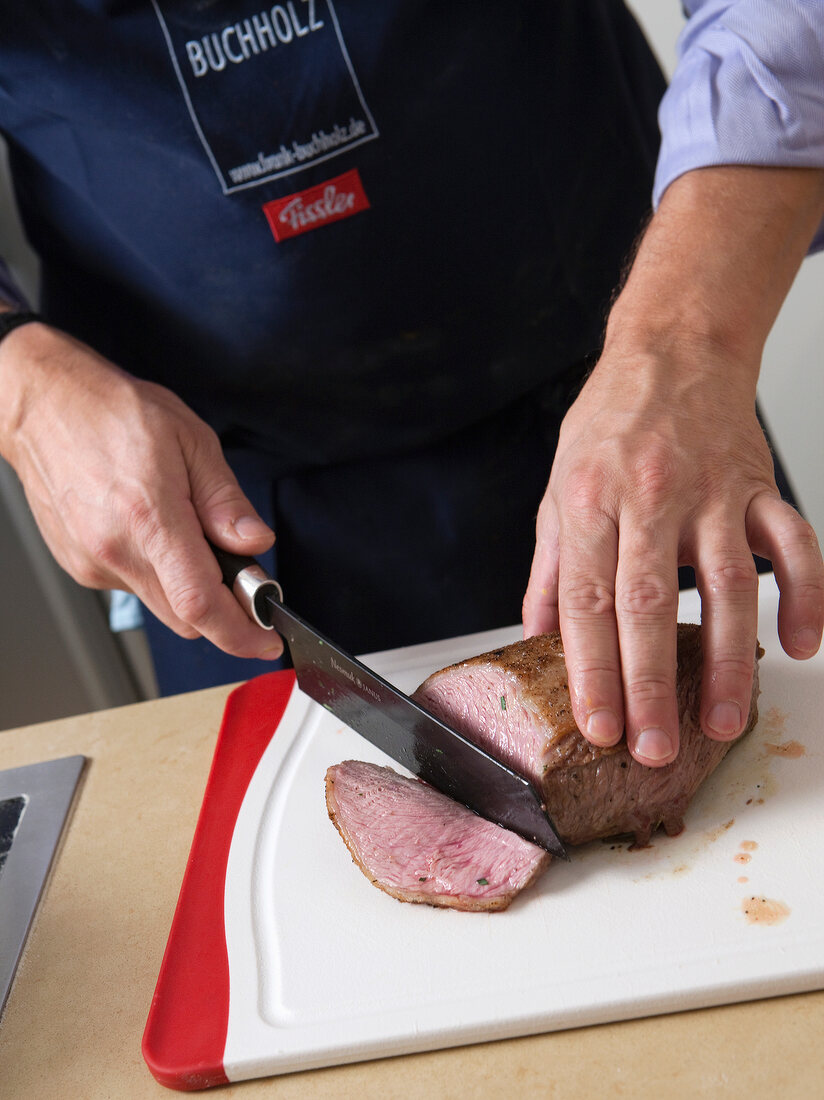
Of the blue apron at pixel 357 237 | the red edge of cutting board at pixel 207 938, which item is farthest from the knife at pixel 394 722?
the blue apron at pixel 357 237

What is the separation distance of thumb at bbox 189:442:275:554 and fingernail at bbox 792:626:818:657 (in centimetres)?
69

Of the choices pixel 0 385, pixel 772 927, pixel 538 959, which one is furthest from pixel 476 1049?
pixel 0 385

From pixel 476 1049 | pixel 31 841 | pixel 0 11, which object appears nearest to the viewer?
pixel 476 1049

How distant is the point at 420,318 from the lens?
1696 millimetres

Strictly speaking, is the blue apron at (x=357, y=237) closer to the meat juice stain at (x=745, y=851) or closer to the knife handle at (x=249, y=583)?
the knife handle at (x=249, y=583)

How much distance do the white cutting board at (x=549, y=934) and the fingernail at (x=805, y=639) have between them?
17 cm

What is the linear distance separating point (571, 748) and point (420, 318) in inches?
34.4

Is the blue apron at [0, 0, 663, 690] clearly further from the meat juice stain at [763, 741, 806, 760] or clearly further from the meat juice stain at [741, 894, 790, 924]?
the meat juice stain at [741, 894, 790, 924]

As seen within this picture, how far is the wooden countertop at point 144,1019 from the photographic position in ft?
2.90

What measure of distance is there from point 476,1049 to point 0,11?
1.57m

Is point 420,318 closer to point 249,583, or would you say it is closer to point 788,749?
point 249,583

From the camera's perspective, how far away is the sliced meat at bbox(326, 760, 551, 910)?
1.07m

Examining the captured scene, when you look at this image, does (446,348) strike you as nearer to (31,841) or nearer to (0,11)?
(0,11)

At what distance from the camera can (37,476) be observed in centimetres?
156
